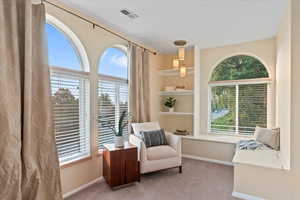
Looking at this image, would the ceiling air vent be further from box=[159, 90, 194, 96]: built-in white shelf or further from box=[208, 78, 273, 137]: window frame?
box=[208, 78, 273, 137]: window frame

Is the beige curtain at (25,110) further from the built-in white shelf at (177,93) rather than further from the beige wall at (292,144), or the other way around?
the built-in white shelf at (177,93)

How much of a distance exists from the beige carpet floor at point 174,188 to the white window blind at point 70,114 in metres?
0.62

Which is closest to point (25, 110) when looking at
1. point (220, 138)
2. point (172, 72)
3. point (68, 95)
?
point (68, 95)

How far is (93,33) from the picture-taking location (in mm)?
2770

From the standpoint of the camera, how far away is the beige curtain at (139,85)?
11.4ft

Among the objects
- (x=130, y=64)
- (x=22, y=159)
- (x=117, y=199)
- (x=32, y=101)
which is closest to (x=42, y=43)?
(x=32, y=101)

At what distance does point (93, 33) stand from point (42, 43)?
97 centimetres

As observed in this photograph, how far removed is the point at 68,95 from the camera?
8.18 feet

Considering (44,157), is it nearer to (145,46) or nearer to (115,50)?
(115,50)

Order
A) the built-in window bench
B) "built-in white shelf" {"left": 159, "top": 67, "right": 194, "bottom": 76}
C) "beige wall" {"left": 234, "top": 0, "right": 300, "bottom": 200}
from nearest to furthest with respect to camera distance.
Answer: "beige wall" {"left": 234, "top": 0, "right": 300, "bottom": 200} → the built-in window bench → "built-in white shelf" {"left": 159, "top": 67, "right": 194, "bottom": 76}

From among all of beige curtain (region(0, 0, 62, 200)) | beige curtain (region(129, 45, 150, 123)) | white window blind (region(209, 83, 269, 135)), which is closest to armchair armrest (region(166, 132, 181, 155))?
beige curtain (region(129, 45, 150, 123))

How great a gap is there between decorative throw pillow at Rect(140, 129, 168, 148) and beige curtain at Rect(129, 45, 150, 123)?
0.50 m

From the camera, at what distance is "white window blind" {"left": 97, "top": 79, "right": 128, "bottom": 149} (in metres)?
2.99

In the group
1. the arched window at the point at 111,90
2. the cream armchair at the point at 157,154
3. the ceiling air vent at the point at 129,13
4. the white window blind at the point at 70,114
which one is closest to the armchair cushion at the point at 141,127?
the cream armchair at the point at 157,154
